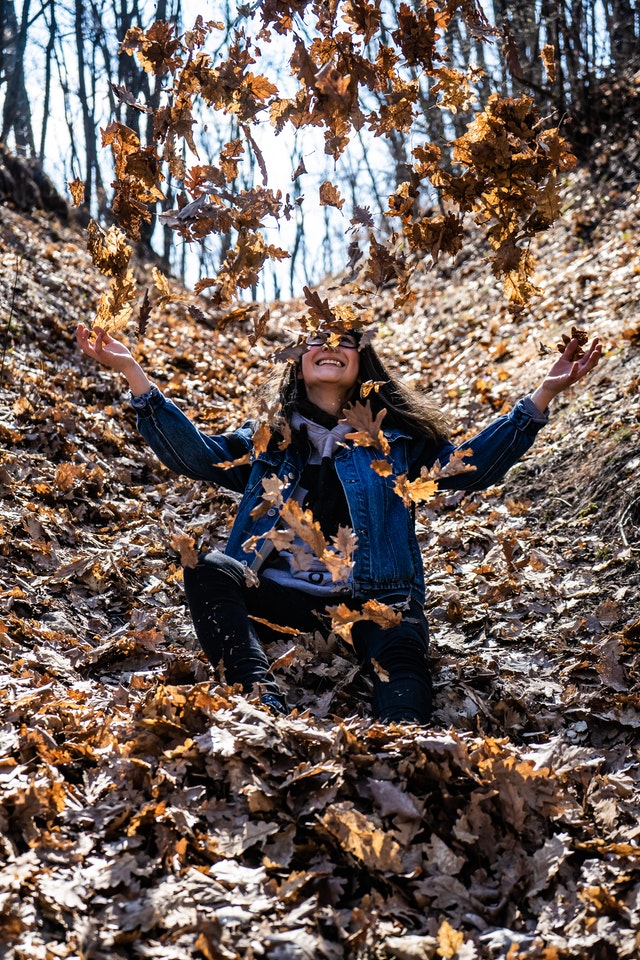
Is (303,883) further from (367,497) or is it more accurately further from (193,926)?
(367,497)

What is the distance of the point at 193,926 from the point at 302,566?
1.05 m

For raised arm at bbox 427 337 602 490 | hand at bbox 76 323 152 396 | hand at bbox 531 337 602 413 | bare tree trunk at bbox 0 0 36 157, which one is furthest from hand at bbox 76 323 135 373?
bare tree trunk at bbox 0 0 36 157

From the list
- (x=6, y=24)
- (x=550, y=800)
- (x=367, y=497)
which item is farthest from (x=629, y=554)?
(x=6, y=24)

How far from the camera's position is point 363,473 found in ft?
11.1

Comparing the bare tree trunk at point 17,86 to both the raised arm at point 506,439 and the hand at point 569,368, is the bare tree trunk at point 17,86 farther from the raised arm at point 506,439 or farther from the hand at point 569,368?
the hand at point 569,368

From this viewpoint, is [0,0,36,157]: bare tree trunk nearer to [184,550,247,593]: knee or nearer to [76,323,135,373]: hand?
[76,323,135,373]: hand

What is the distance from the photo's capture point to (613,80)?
10094 millimetres

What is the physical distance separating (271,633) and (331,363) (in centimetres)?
115

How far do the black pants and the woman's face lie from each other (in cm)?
87

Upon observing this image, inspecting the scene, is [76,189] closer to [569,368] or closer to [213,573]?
[213,573]

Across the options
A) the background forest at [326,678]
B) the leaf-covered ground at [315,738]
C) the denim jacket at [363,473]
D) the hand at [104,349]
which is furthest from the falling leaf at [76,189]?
the leaf-covered ground at [315,738]

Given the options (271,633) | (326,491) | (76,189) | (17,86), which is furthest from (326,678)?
(17,86)

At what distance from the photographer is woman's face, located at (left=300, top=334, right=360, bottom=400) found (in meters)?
3.48

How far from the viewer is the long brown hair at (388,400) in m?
3.59
